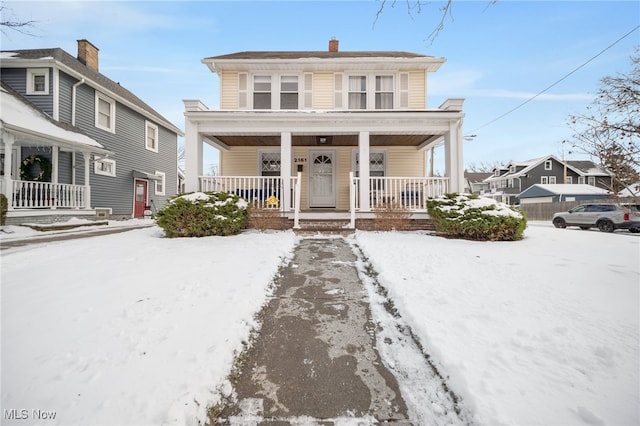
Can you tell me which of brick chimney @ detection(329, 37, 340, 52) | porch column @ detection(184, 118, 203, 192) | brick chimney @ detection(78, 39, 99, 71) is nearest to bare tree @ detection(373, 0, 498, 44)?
porch column @ detection(184, 118, 203, 192)

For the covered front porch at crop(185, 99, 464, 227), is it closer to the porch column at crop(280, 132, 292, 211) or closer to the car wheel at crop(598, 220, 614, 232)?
the porch column at crop(280, 132, 292, 211)

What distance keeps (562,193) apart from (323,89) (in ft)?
109

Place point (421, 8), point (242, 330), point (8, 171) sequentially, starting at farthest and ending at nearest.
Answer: point (8, 171)
point (421, 8)
point (242, 330)

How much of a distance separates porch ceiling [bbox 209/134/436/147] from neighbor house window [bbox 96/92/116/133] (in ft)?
23.6

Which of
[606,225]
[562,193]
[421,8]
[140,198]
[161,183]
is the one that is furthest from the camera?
[562,193]

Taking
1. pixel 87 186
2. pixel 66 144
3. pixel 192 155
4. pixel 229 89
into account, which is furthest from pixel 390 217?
pixel 87 186

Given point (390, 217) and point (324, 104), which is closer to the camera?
point (390, 217)

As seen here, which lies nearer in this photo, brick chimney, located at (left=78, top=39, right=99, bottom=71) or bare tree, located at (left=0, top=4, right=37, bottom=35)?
bare tree, located at (left=0, top=4, right=37, bottom=35)

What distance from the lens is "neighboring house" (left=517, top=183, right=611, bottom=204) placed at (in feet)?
98.8

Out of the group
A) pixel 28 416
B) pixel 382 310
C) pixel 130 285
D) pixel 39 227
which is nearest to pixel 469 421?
pixel 382 310

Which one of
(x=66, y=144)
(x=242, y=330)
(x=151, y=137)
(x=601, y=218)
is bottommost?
(x=242, y=330)

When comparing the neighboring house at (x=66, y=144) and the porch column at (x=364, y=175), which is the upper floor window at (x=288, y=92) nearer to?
the porch column at (x=364, y=175)

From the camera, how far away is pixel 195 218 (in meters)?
6.65

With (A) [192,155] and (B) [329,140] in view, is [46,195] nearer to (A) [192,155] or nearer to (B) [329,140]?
(A) [192,155]
